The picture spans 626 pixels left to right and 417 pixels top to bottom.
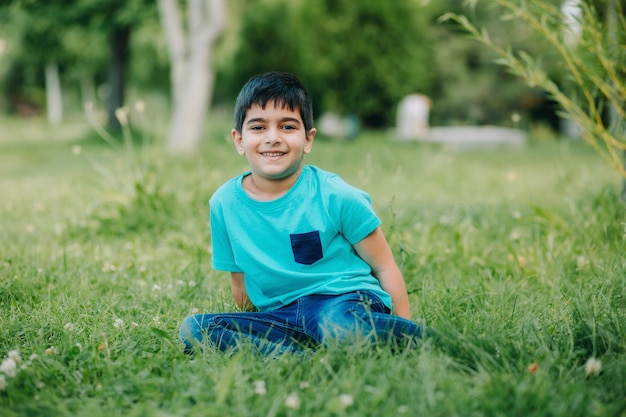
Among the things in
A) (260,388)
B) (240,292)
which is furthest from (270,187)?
(260,388)

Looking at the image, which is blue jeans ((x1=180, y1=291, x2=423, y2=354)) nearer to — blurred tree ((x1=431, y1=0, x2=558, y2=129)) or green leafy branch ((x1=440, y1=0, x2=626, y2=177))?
green leafy branch ((x1=440, y1=0, x2=626, y2=177))

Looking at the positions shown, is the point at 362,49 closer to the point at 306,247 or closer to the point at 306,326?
the point at 306,247

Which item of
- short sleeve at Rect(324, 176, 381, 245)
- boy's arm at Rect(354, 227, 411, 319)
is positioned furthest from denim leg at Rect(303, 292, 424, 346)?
short sleeve at Rect(324, 176, 381, 245)

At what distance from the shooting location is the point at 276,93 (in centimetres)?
233

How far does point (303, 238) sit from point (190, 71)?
23.6 ft

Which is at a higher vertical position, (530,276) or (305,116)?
(305,116)

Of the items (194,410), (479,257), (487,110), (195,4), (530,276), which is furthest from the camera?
(487,110)

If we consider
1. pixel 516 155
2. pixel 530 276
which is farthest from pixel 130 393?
pixel 516 155

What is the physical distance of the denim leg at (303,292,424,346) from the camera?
6.89ft

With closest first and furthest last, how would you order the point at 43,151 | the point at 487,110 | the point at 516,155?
the point at 516,155, the point at 43,151, the point at 487,110

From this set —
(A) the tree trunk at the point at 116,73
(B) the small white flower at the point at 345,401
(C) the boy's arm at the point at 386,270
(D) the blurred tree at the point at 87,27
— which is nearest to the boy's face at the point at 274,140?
(C) the boy's arm at the point at 386,270

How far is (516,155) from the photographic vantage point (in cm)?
1084

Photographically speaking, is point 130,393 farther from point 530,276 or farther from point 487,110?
point 487,110

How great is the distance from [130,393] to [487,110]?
2001 centimetres
